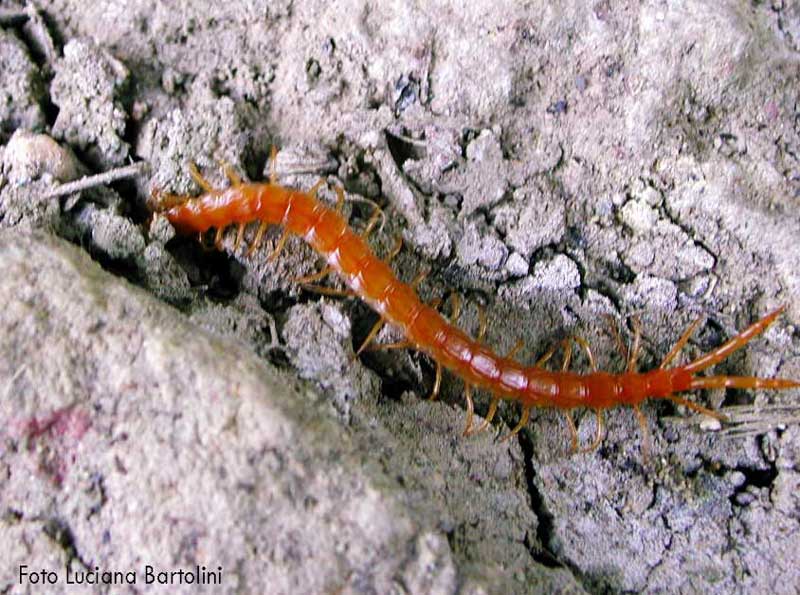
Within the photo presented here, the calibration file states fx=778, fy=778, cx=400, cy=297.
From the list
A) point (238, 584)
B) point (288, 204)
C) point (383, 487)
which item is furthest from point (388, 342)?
point (238, 584)

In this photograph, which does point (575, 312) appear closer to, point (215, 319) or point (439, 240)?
point (439, 240)

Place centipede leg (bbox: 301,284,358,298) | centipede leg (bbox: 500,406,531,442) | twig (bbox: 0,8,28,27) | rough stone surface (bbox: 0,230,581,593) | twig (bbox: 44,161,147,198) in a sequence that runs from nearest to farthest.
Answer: rough stone surface (bbox: 0,230,581,593), twig (bbox: 44,161,147,198), centipede leg (bbox: 500,406,531,442), centipede leg (bbox: 301,284,358,298), twig (bbox: 0,8,28,27)

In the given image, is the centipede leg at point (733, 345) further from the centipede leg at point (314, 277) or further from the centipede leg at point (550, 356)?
the centipede leg at point (314, 277)

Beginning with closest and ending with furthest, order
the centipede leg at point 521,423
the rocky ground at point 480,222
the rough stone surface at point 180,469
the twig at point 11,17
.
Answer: the rough stone surface at point 180,469
the rocky ground at point 480,222
the centipede leg at point 521,423
the twig at point 11,17

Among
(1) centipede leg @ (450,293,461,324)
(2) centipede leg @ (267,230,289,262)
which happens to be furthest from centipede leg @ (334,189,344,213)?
(1) centipede leg @ (450,293,461,324)

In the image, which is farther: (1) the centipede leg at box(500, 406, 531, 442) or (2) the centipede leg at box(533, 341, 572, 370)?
(2) the centipede leg at box(533, 341, 572, 370)

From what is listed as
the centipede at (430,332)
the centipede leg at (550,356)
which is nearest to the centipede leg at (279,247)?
the centipede at (430,332)

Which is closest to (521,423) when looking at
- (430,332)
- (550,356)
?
(550,356)

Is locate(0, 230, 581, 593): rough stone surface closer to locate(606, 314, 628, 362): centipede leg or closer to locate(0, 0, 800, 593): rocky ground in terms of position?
locate(0, 0, 800, 593): rocky ground
